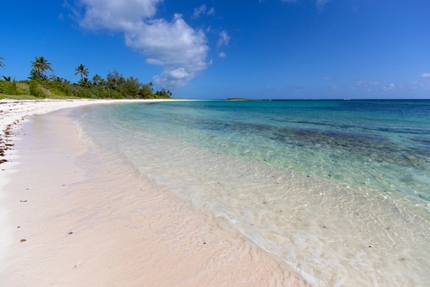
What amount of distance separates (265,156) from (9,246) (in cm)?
706

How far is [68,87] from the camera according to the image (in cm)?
5634

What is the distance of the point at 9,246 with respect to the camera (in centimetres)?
→ 266

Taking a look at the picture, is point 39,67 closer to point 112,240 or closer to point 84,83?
point 84,83

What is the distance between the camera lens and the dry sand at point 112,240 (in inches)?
92.4

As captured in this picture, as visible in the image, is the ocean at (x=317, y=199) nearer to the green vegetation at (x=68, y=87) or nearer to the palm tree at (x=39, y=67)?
the green vegetation at (x=68, y=87)

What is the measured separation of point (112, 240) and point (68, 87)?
68.4m

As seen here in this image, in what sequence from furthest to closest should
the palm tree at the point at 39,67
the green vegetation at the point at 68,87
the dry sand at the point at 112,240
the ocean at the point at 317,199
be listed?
the palm tree at the point at 39,67
the green vegetation at the point at 68,87
the ocean at the point at 317,199
the dry sand at the point at 112,240

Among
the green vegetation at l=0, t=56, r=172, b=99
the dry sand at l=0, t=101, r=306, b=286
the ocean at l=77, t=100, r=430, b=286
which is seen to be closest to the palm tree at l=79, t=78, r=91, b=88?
the green vegetation at l=0, t=56, r=172, b=99

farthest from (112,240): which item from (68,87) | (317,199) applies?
(68,87)

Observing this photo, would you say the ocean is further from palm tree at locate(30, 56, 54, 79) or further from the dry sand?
palm tree at locate(30, 56, 54, 79)

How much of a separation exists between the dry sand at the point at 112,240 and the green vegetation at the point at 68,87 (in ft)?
119

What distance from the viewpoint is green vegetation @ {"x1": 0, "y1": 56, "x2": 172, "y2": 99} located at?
122 ft

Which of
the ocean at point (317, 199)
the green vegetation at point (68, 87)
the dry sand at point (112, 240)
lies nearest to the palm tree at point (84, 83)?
the green vegetation at point (68, 87)

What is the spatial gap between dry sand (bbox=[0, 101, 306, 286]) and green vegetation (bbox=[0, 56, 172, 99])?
36265 millimetres
